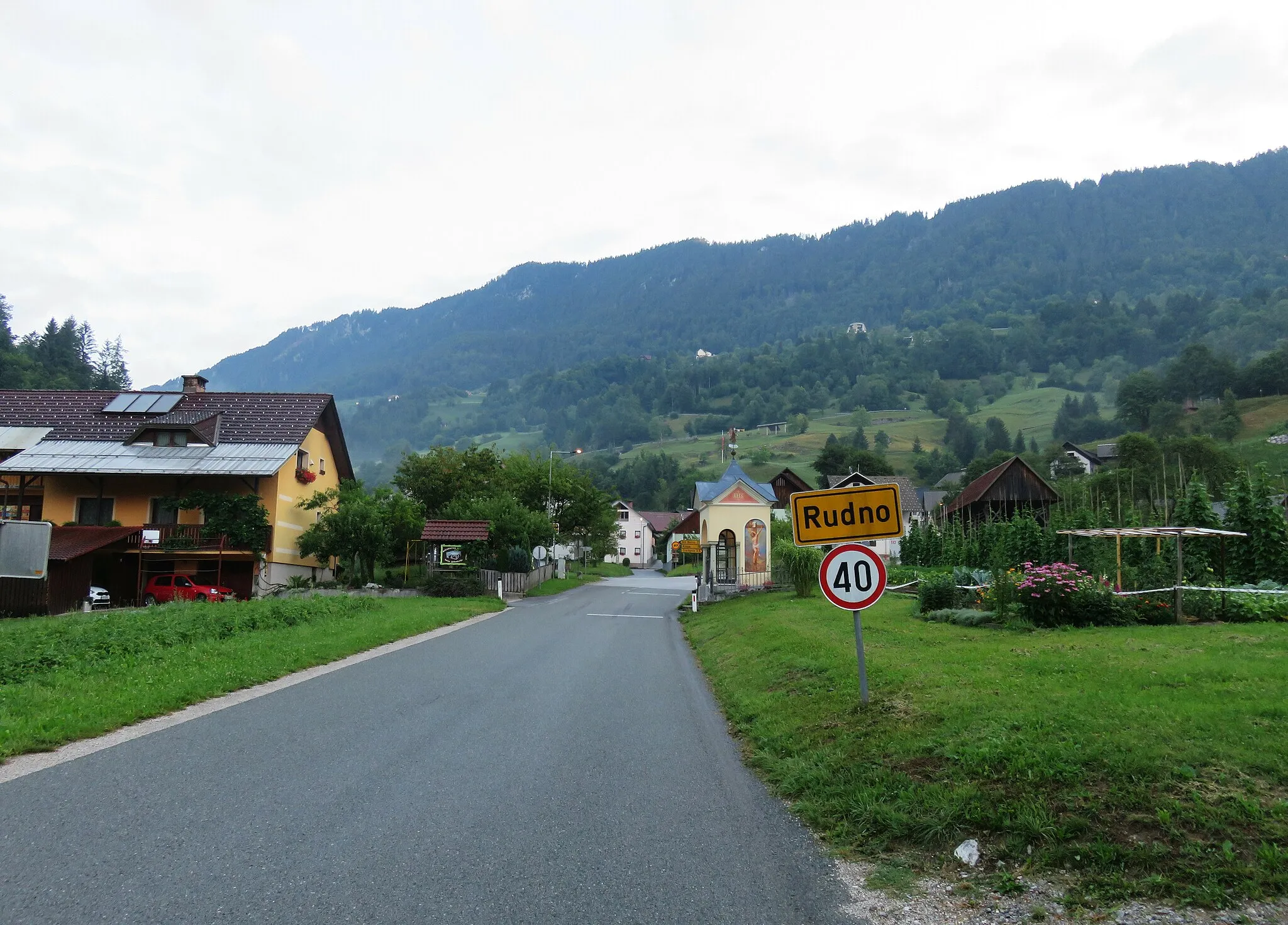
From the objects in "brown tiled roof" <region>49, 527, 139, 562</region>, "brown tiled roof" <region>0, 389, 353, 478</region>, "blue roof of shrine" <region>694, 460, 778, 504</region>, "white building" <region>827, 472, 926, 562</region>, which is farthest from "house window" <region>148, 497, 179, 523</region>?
"white building" <region>827, 472, 926, 562</region>

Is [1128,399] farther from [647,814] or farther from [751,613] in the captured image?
[647,814]

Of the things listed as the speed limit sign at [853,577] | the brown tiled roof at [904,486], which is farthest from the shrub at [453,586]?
the brown tiled roof at [904,486]

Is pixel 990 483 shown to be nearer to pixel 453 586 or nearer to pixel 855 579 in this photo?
pixel 453 586

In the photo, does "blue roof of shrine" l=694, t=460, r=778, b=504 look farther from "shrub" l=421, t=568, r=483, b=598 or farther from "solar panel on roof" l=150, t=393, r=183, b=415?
"solar panel on roof" l=150, t=393, r=183, b=415

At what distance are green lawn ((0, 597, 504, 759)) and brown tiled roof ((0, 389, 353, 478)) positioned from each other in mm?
21265

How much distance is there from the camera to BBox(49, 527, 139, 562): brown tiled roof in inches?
1224

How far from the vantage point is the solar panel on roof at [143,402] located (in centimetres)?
4381

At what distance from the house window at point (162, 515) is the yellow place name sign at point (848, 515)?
1494 inches

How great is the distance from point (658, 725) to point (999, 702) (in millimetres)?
3987

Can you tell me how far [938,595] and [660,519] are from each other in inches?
4756

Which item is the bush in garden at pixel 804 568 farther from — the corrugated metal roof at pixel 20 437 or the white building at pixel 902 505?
the corrugated metal roof at pixel 20 437

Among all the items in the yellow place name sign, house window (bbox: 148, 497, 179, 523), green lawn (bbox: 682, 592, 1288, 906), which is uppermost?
house window (bbox: 148, 497, 179, 523)

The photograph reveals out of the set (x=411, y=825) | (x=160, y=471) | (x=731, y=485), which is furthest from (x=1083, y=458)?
(x=411, y=825)

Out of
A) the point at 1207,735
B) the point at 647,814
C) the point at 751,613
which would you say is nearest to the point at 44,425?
the point at 751,613
